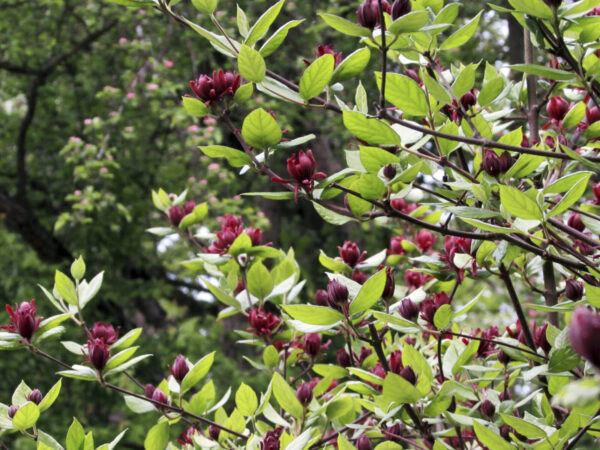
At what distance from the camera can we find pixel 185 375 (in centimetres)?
146

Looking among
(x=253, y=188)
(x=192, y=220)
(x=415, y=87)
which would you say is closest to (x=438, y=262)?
(x=415, y=87)

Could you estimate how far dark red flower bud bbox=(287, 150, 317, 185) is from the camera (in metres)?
1.12

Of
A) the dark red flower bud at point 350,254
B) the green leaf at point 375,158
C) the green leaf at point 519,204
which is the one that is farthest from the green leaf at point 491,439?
the dark red flower bud at point 350,254

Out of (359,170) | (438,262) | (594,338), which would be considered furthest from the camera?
(438,262)

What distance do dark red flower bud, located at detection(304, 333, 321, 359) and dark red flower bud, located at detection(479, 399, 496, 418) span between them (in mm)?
493

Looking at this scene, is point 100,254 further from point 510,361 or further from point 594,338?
point 594,338

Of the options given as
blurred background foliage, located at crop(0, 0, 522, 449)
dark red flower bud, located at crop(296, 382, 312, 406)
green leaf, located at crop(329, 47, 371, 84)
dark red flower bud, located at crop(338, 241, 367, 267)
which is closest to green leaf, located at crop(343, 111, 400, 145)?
green leaf, located at crop(329, 47, 371, 84)

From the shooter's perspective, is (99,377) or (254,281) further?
(254,281)

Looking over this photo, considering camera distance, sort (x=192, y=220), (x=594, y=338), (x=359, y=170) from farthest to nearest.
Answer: (x=192, y=220) → (x=359, y=170) → (x=594, y=338)

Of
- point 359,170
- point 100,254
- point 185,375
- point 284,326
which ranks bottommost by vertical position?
point 100,254

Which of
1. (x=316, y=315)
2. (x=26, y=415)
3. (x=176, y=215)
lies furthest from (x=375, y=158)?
(x=176, y=215)

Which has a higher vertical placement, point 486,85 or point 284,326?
point 486,85

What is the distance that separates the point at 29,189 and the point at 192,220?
5.59m

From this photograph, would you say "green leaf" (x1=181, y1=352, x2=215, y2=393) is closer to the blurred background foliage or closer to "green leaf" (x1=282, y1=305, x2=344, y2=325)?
"green leaf" (x1=282, y1=305, x2=344, y2=325)
